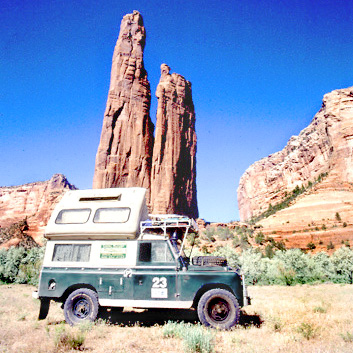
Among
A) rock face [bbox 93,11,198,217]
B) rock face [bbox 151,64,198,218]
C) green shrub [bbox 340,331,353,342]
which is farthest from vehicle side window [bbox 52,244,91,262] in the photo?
rock face [bbox 151,64,198,218]

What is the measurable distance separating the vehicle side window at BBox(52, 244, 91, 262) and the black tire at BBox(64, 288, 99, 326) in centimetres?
85

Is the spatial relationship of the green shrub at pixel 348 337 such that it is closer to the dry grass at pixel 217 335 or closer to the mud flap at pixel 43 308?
the dry grass at pixel 217 335

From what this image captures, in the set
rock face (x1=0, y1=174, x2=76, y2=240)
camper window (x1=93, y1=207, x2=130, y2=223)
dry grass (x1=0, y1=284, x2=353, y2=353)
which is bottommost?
dry grass (x1=0, y1=284, x2=353, y2=353)

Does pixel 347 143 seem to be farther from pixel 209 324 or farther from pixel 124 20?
pixel 209 324

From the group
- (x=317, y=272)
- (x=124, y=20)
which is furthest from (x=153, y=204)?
(x=124, y=20)

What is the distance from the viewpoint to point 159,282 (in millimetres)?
7062

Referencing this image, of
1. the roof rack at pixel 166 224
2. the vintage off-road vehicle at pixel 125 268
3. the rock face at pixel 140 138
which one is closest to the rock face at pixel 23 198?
the rock face at pixel 140 138

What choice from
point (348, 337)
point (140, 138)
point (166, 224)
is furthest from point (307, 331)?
point (140, 138)

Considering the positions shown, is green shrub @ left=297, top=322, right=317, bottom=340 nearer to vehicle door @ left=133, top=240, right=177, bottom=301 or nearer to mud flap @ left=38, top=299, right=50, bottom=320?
vehicle door @ left=133, top=240, right=177, bottom=301

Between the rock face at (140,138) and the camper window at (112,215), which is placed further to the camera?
the rock face at (140,138)

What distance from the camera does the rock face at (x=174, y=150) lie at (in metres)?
59.8

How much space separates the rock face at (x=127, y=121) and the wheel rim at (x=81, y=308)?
153 ft

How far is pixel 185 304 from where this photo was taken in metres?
6.81

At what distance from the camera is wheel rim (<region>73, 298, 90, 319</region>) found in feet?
24.1
